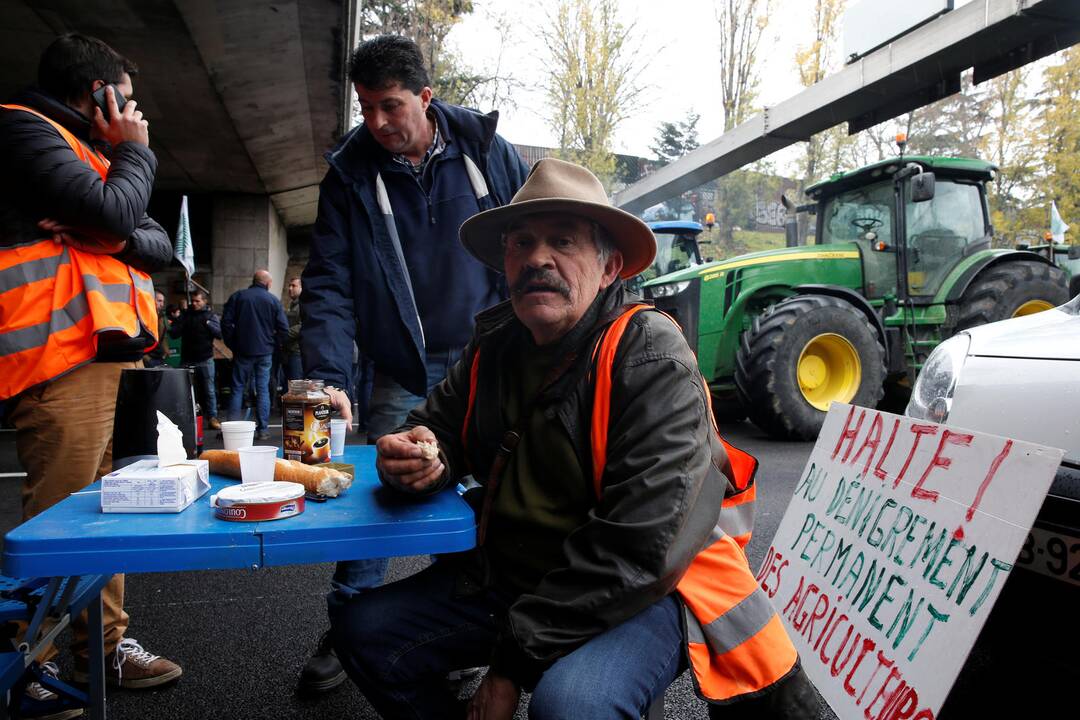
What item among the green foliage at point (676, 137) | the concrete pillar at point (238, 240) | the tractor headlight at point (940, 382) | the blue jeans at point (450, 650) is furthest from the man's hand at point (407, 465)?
the green foliage at point (676, 137)

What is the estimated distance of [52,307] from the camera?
210 cm

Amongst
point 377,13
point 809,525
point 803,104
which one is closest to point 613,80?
point 377,13

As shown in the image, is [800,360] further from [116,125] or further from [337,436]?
[116,125]

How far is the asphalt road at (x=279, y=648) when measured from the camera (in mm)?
2043

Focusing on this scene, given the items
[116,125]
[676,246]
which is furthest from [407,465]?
[676,246]

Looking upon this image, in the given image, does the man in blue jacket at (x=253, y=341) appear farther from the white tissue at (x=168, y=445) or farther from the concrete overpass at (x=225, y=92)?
the white tissue at (x=168, y=445)

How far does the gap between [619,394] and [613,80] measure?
23.9m

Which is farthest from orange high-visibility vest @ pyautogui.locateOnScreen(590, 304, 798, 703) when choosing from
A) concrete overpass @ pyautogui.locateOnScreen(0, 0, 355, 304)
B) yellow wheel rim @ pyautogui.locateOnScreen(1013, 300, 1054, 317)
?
yellow wheel rim @ pyautogui.locateOnScreen(1013, 300, 1054, 317)

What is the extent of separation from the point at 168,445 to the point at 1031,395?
2465 millimetres

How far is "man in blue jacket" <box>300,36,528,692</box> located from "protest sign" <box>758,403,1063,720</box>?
1434 mm

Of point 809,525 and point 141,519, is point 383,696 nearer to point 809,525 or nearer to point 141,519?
point 141,519

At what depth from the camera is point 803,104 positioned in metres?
7.53

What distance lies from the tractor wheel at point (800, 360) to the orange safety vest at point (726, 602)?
219 inches

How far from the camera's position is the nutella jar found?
6.17 feet
